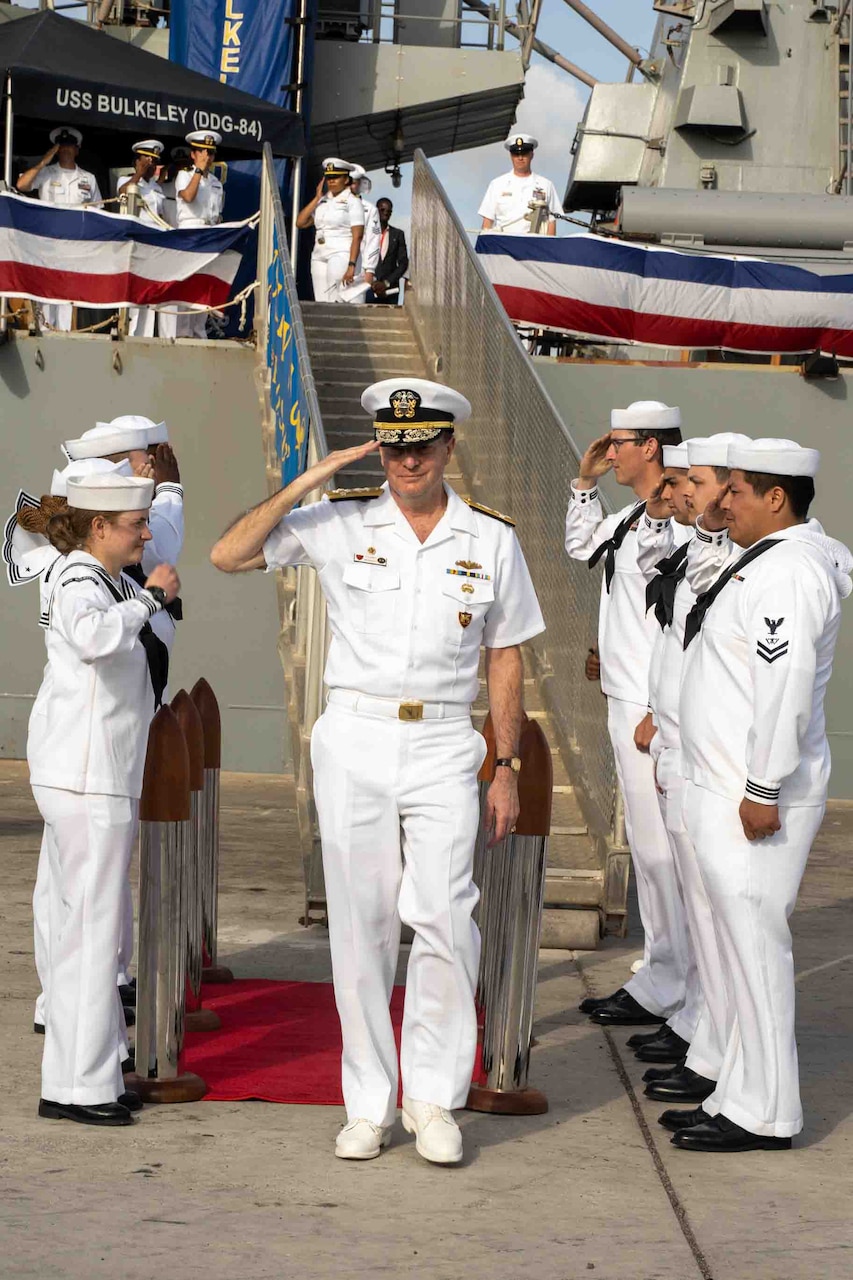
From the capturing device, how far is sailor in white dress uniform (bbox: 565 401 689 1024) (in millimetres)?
6555

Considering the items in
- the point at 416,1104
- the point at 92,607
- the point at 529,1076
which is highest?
the point at 92,607

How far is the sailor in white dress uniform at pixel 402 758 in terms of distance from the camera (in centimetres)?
488

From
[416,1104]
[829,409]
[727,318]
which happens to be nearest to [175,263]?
[727,318]

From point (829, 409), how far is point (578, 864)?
7163mm

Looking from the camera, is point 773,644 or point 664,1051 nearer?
point 773,644

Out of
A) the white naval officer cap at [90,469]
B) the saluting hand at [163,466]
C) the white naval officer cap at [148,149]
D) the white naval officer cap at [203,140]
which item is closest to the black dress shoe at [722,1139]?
the white naval officer cap at [90,469]

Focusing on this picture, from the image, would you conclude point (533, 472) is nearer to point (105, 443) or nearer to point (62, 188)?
point (105, 443)

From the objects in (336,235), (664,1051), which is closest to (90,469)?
(664,1051)

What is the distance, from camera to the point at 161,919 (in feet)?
17.5

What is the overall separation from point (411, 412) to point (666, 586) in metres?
1.47

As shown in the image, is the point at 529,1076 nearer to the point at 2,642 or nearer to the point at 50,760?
the point at 50,760

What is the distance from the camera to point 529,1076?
5.84m

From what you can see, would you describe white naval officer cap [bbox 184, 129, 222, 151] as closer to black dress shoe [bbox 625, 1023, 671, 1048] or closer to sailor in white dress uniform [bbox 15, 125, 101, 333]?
sailor in white dress uniform [bbox 15, 125, 101, 333]

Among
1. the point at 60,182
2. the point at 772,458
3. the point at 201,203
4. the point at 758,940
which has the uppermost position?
the point at 60,182
